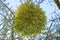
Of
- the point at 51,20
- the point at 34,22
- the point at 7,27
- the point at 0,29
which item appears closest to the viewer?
the point at 34,22

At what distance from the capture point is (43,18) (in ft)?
4.18

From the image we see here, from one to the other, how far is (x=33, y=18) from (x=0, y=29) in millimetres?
530

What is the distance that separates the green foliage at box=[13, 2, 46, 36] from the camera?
4.02 feet

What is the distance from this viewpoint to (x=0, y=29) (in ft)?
5.47

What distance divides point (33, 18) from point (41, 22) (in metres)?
0.07

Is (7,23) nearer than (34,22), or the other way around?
(34,22)

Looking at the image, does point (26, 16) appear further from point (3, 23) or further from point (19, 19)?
point (3, 23)

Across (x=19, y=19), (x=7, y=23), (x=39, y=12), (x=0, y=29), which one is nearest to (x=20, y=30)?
(x=19, y=19)

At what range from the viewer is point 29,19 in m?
1.25

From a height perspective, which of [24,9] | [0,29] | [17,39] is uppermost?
[24,9]

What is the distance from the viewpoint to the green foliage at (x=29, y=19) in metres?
1.23

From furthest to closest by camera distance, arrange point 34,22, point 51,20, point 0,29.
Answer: point 0,29 < point 51,20 < point 34,22

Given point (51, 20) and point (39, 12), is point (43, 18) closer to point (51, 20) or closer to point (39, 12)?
point (39, 12)

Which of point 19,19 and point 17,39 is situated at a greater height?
point 19,19
